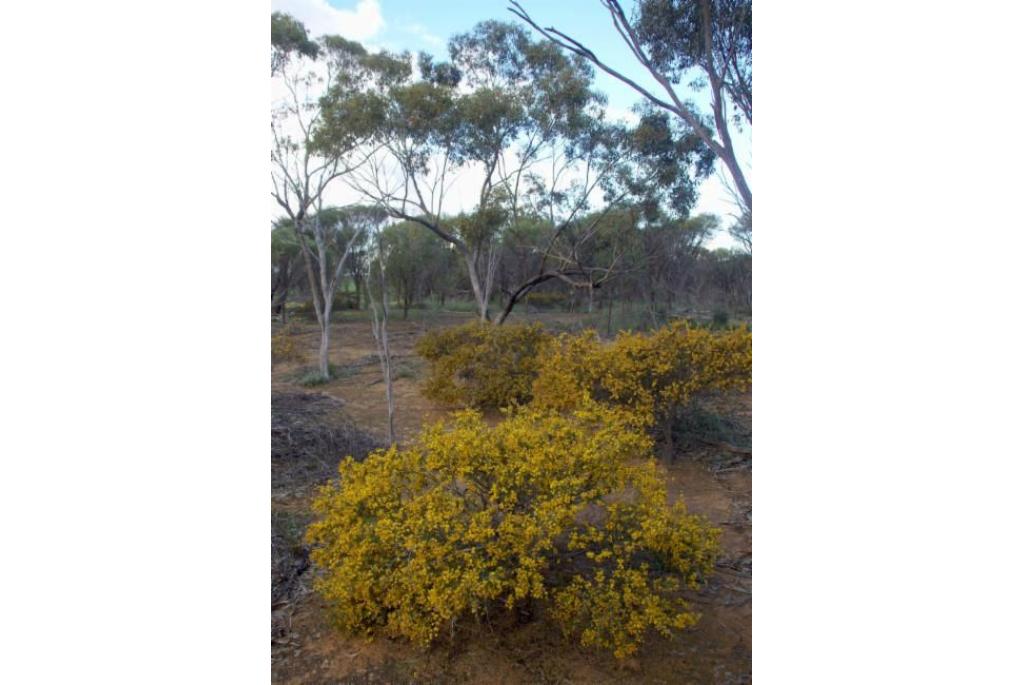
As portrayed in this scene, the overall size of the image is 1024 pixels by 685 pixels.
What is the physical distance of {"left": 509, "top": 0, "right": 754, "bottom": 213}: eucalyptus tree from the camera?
8.24ft

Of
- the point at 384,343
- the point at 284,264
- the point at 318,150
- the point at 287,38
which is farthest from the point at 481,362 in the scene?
the point at 287,38

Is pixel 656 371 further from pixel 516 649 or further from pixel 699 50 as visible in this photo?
pixel 516 649

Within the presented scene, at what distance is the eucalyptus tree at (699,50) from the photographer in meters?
2.51

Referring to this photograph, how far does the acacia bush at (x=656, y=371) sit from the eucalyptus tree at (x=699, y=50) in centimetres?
88

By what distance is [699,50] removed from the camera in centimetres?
256

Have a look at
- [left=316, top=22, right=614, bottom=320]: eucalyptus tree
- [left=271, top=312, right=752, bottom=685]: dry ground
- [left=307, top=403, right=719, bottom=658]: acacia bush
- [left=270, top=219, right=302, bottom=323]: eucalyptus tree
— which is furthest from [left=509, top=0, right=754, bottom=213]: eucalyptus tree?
[left=270, top=219, right=302, bottom=323]: eucalyptus tree

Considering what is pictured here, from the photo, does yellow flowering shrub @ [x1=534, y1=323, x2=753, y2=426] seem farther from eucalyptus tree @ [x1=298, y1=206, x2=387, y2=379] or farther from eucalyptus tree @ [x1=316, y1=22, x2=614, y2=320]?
eucalyptus tree @ [x1=298, y1=206, x2=387, y2=379]
